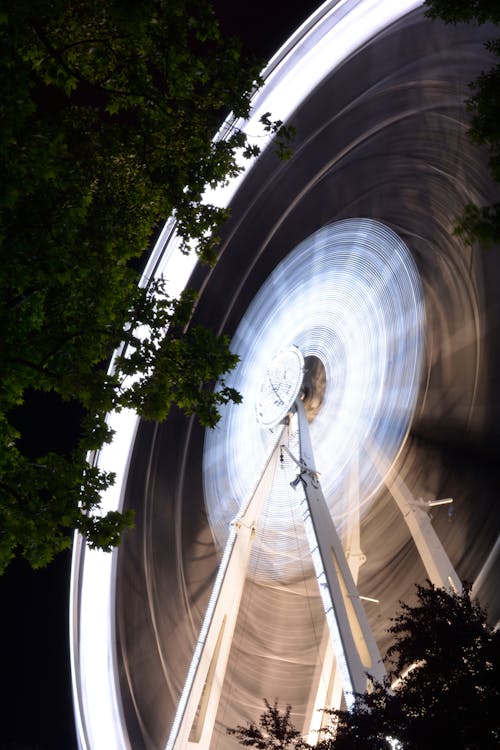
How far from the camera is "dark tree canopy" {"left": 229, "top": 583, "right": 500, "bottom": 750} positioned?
369 cm

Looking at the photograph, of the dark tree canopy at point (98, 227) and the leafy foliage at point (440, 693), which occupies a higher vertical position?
the dark tree canopy at point (98, 227)

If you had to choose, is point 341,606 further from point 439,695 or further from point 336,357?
point 336,357

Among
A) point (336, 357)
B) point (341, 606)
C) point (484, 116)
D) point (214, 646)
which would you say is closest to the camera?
point (484, 116)

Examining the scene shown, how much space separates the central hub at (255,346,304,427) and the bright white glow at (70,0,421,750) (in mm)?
1884

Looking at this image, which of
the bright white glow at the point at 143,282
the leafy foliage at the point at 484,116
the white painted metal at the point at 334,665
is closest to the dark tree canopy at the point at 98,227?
the leafy foliage at the point at 484,116

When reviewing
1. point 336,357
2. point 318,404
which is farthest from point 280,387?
point 336,357

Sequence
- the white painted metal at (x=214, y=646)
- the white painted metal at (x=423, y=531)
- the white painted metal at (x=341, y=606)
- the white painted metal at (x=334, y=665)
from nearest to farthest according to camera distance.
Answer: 1. the white painted metal at (x=341, y=606)
2. the white painted metal at (x=214, y=646)
3. the white painted metal at (x=423, y=531)
4. the white painted metal at (x=334, y=665)

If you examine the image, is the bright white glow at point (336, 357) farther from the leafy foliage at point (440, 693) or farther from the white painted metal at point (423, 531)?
the leafy foliage at point (440, 693)

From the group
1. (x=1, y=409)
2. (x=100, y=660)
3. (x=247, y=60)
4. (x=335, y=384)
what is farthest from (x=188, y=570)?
(x=247, y=60)

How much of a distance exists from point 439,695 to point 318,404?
566cm

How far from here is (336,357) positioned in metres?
9.67

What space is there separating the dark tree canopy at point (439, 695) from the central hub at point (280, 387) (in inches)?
155

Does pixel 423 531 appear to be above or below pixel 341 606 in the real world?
above

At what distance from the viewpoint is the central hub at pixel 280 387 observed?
8.39 m
